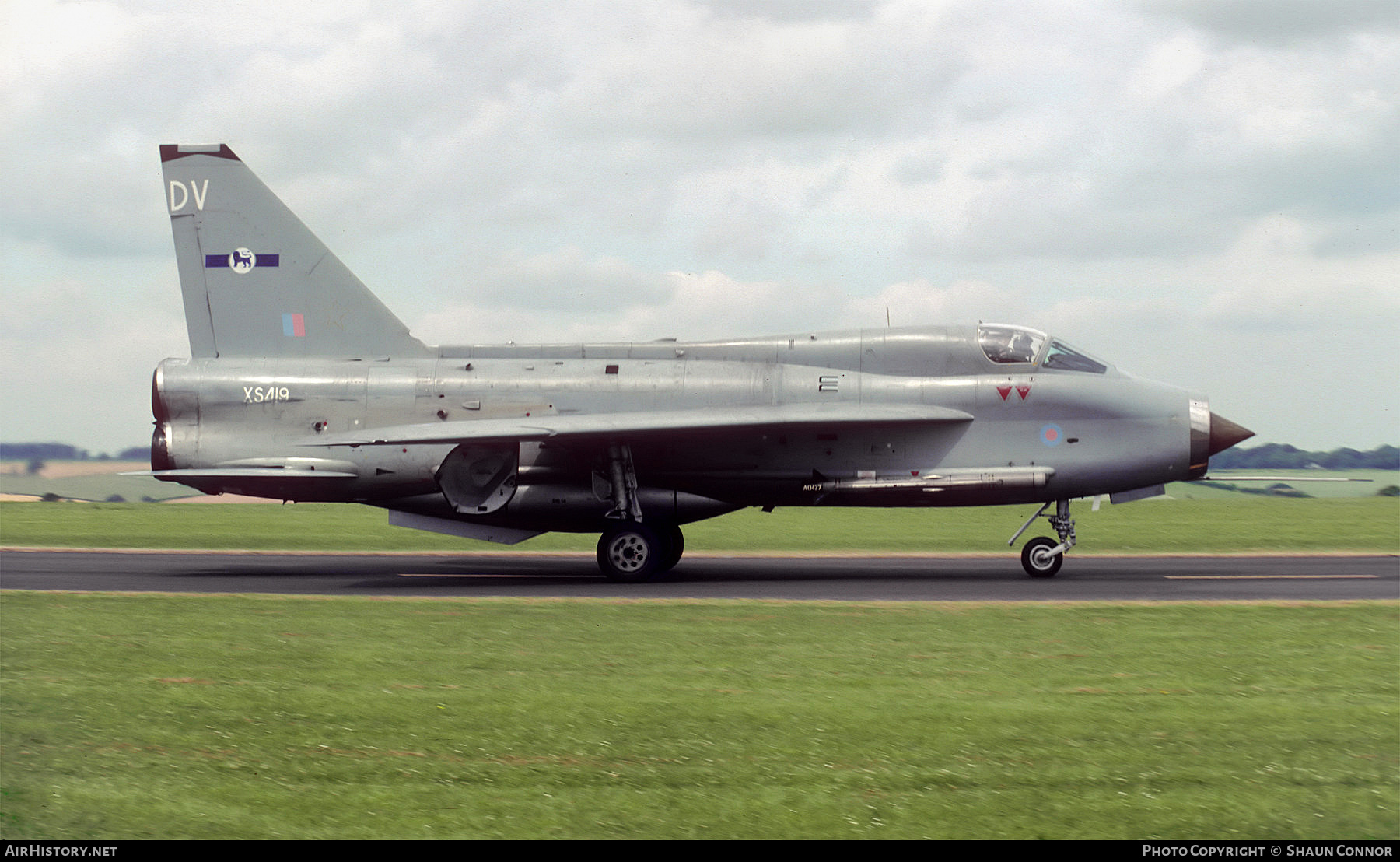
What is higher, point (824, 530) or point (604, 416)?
point (604, 416)

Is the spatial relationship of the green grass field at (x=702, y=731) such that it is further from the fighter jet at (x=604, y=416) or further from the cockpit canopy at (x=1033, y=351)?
the cockpit canopy at (x=1033, y=351)

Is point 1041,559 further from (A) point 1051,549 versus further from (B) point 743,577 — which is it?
(B) point 743,577

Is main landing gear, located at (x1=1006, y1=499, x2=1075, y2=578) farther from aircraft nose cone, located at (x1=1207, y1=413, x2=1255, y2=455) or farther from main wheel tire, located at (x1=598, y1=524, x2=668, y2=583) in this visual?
main wheel tire, located at (x1=598, y1=524, x2=668, y2=583)

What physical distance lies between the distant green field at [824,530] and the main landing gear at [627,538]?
7.91 m

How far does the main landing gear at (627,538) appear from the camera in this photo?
18.5 metres

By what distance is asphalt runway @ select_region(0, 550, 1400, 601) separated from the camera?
16.1 m

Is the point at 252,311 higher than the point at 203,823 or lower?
higher

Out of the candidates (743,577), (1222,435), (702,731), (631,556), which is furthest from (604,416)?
(702,731)

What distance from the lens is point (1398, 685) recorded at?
29.1 feet

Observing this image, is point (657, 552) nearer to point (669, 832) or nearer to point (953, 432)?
point (953, 432)

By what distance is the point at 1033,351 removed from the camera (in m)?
19.0

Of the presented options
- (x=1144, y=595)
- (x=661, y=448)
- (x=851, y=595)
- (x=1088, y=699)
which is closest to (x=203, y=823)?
(x=1088, y=699)

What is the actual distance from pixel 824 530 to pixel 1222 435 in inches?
605

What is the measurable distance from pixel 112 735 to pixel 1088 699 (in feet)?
19.9
